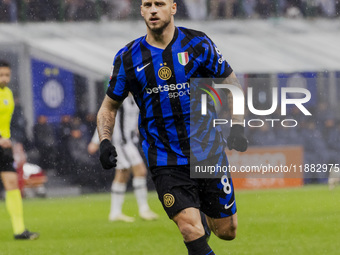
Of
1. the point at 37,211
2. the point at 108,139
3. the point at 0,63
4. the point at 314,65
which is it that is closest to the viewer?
the point at 108,139

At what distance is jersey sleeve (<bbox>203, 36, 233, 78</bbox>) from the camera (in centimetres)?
538

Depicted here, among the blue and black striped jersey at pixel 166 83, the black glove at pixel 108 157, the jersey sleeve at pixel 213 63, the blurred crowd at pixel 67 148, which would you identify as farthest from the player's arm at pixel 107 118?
the blurred crowd at pixel 67 148

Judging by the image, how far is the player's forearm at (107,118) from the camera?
5520 mm

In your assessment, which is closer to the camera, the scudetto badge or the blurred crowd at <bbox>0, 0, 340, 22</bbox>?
the scudetto badge

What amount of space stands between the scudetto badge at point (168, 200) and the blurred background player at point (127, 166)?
5.32 m

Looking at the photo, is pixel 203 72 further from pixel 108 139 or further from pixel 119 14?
pixel 119 14

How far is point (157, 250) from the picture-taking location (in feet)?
25.1

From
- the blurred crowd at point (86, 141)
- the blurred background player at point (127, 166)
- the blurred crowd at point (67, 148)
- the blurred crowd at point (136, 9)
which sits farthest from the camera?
the blurred crowd at point (136, 9)

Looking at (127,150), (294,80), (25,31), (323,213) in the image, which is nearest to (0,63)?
(127,150)

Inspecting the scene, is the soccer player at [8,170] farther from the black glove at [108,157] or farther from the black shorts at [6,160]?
the black glove at [108,157]

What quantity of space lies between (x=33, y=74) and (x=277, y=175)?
5.63 m

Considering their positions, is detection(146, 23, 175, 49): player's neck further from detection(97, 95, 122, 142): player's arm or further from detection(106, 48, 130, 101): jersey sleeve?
detection(97, 95, 122, 142): player's arm

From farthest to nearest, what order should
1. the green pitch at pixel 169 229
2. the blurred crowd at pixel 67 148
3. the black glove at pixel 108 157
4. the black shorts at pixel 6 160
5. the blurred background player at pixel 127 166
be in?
the blurred crowd at pixel 67 148, the blurred background player at pixel 127 166, the black shorts at pixel 6 160, the green pitch at pixel 169 229, the black glove at pixel 108 157

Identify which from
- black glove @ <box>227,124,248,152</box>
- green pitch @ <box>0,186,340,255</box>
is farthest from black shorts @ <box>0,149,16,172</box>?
black glove @ <box>227,124,248,152</box>
